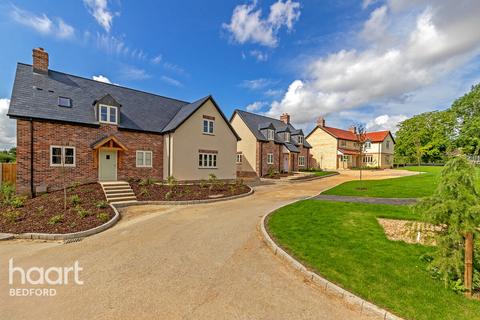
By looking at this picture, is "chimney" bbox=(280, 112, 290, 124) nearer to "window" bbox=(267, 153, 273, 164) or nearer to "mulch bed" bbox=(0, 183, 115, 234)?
"window" bbox=(267, 153, 273, 164)

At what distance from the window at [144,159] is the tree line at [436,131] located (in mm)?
56174

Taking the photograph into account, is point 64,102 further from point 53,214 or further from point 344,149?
point 344,149

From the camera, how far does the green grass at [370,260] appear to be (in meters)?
3.91

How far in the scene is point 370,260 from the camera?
5.47 metres

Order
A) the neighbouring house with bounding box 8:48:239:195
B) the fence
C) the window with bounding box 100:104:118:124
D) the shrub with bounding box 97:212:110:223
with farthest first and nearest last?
the window with bounding box 100:104:118:124 → the neighbouring house with bounding box 8:48:239:195 → the fence → the shrub with bounding box 97:212:110:223

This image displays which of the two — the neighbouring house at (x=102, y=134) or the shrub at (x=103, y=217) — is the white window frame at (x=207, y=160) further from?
the shrub at (x=103, y=217)

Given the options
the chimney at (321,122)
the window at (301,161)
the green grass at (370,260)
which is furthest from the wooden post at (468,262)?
the chimney at (321,122)

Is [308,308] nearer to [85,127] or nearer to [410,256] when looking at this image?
[410,256]

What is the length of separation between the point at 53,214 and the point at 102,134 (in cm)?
794

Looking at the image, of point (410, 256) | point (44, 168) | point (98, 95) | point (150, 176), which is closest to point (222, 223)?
point (410, 256)

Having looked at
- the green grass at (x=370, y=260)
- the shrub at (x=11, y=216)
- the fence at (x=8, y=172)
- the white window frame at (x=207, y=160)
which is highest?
the white window frame at (x=207, y=160)

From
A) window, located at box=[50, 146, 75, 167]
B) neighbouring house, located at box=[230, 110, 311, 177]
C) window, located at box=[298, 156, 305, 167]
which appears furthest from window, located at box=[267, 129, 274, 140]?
window, located at box=[50, 146, 75, 167]

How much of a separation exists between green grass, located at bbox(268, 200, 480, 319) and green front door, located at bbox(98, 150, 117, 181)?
1341 centimetres

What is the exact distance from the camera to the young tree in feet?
14.0
